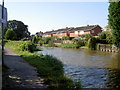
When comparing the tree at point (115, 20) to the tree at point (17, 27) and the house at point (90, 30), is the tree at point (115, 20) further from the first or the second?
the tree at point (17, 27)

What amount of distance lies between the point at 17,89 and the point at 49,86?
1.23 m

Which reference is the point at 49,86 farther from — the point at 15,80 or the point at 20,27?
the point at 20,27

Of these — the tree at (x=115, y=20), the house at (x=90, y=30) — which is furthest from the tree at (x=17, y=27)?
the tree at (x=115, y=20)

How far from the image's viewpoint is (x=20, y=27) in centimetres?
6078

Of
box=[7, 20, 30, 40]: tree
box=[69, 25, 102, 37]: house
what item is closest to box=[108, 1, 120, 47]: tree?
box=[69, 25, 102, 37]: house

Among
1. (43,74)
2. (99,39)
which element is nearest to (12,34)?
(99,39)

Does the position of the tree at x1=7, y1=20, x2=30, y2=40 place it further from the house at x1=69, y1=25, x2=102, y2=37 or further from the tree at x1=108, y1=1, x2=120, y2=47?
the tree at x1=108, y1=1, x2=120, y2=47

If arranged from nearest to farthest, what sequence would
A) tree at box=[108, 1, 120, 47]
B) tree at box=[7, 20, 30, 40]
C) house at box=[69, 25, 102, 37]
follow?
tree at box=[108, 1, 120, 47] → house at box=[69, 25, 102, 37] → tree at box=[7, 20, 30, 40]

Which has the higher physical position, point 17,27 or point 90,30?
point 17,27

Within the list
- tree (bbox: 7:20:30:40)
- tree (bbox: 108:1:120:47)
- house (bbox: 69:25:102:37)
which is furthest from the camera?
tree (bbox: 7:20:30:40)

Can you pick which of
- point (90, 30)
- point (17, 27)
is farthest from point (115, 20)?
point (17, 27)

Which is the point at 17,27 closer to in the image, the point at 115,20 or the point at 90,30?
the point at 90,30

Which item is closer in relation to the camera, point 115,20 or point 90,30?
point 115,20

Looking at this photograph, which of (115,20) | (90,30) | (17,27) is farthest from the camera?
(17,27)
